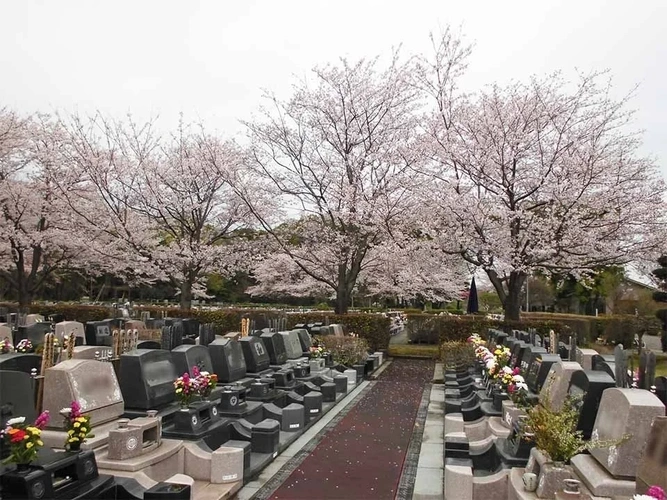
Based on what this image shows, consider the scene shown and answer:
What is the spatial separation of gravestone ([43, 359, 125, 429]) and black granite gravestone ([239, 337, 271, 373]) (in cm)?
451

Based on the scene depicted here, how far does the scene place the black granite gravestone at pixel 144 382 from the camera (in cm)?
741

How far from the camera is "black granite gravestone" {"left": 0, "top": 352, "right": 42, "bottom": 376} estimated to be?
6939 mm

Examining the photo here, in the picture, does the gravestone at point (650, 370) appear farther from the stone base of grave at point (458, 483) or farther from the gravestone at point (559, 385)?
the stone base of grave at point (458, 483)

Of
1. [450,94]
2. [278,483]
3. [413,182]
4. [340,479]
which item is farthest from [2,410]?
[450,94]

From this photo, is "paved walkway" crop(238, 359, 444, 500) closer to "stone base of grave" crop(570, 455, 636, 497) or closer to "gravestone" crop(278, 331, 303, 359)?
"stone base of grave" crop(570, 455, 636, 497)

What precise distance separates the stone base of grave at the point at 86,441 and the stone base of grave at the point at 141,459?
0.33 feet

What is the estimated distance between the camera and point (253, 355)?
11578 mm

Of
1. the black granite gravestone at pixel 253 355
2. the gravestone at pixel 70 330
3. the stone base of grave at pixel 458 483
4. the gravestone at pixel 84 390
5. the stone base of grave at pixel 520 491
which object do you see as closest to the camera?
the stone base of grave at pixel 520 491

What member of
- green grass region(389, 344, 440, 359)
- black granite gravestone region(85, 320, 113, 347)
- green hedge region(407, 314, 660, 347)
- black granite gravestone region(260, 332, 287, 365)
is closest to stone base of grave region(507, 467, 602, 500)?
black granite gravestone region(260, 332, 287, 365)

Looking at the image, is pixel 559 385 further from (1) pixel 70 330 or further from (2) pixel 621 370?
(1) pixel 70 330

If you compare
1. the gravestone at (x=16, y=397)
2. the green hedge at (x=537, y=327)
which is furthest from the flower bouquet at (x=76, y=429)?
the green hedge at (x=537, y=327)

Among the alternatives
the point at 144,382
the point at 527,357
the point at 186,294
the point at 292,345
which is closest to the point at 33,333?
the point at 292,345

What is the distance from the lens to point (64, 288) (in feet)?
152

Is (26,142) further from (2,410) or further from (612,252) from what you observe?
(612,252)
